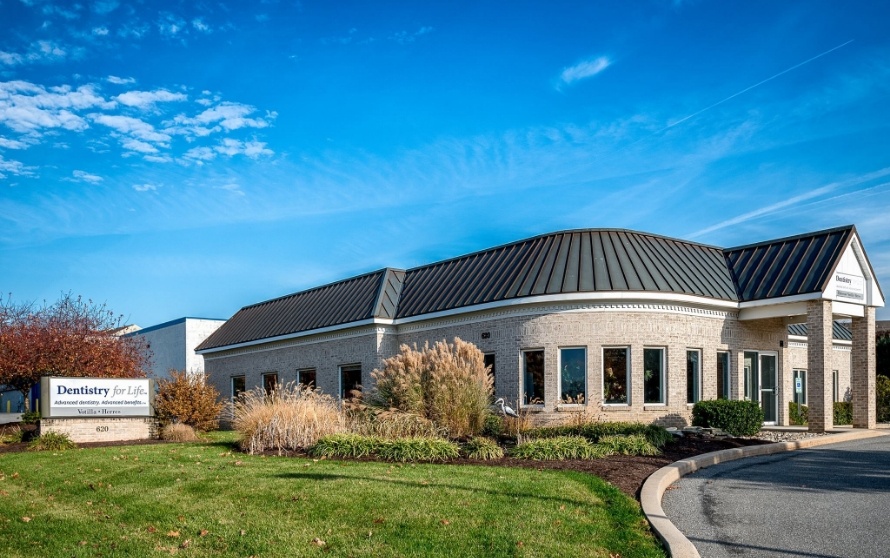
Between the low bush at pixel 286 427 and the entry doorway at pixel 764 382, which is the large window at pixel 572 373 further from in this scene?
the low bush at pixel 286 427

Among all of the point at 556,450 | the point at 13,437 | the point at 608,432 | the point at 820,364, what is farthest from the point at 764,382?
the point at 13,437

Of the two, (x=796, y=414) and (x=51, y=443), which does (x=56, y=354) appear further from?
(x=796, y=414)

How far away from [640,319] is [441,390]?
7.13 m

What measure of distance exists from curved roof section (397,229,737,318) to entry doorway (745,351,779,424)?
8.44ft

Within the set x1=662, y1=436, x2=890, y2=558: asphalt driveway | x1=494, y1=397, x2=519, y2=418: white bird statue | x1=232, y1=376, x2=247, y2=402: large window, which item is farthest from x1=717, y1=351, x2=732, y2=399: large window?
x1=232, y1=376, x2=247, y2=402: large window

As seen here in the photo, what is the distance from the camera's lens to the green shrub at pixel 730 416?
1998 centimetres

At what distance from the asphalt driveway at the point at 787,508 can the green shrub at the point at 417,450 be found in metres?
4.30

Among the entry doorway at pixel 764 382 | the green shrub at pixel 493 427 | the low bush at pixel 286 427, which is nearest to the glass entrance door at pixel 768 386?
the entry doorway at pixel 764 382

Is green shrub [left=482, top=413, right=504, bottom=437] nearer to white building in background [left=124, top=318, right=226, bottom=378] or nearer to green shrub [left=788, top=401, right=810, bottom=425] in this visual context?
green shrub [left=788, top=401, right=810, bottom=425]

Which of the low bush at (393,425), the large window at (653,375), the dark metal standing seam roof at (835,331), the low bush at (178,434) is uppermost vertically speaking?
the dark metal standing seam roof at (835,331)

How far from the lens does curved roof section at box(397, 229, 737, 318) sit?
2186cm

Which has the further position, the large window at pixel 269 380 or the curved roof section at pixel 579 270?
the large window at pixel 269 380

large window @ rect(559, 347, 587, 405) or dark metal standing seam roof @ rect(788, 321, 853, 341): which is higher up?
dark metal standing seam roof @ rect(788, 321, 853, 341)

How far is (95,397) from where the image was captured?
2178 cm
